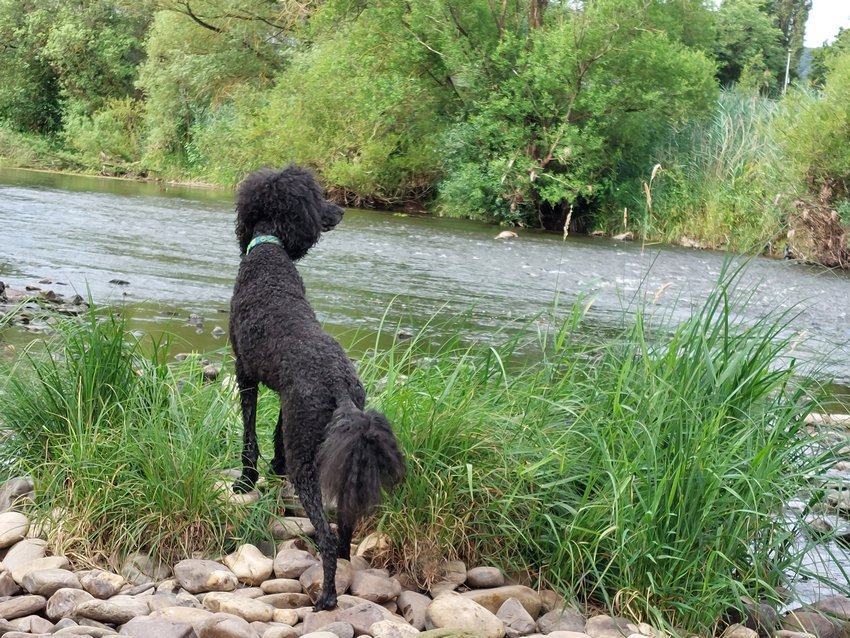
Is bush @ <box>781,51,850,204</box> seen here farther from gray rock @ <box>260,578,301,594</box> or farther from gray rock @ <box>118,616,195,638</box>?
gray rock @ <box>118,616,195,638</box>

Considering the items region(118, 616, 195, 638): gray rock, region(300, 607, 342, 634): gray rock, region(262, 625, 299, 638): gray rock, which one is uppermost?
region(118, 616, 195, 638): gray rock

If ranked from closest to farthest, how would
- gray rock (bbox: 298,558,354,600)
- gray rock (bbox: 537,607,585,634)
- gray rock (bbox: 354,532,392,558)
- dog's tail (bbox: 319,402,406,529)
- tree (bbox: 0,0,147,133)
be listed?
dog's tail (bbox: 319,402,406,529) → gray rock (bbox: 537,607,585,634) → gray rock (bbox: 298,558,354,600) → gray rock (bbox: 354,532,392,558) → tree (bbox: 0,0,147,133)

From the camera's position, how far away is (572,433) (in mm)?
3719

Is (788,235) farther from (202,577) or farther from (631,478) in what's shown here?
(202,577)

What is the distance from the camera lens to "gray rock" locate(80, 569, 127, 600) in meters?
3.16

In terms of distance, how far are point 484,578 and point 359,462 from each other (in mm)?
852

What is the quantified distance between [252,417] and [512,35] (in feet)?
59.7

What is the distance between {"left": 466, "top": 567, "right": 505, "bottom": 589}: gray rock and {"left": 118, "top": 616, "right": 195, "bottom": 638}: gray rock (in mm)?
1106

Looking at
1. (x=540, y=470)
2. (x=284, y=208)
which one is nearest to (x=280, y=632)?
(x=540, y=470)

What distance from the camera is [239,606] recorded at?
10.1 feet

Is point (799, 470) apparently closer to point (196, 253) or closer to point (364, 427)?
point (364, 427)

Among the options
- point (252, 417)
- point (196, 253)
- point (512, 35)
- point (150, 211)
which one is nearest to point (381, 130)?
point (512, 35)

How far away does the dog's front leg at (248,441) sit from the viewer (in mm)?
3844

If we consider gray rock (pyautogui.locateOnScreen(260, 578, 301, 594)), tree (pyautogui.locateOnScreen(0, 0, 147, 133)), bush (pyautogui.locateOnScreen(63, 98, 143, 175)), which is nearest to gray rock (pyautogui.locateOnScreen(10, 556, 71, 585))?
gray rock (pyautogui.locateOnScreen(260, 578, 301, 594))
